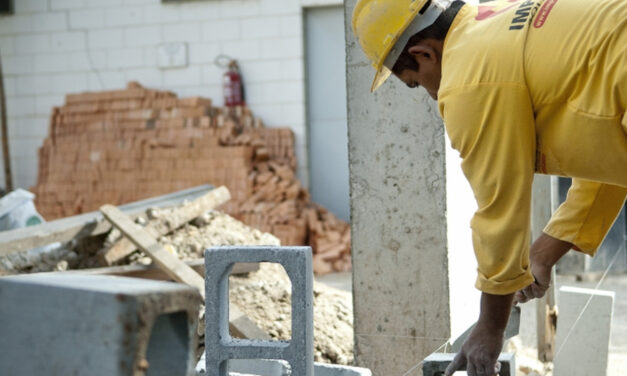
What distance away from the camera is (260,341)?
336 cm

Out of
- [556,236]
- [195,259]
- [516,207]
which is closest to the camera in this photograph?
[516,207]

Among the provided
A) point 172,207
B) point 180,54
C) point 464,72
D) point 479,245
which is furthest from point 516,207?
point 180,54

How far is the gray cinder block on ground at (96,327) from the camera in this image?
1.47 meters

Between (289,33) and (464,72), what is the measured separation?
28.8ft

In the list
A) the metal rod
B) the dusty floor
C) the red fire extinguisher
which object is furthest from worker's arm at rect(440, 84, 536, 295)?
the metal rod

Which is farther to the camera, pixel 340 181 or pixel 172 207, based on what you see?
pixel 340 181

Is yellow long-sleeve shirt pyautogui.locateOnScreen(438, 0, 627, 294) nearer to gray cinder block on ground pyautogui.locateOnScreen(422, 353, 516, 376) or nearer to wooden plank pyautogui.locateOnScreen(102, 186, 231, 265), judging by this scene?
gray cinder block on ground pyautogui.locateOnScreen(422, 353, 516, 376)

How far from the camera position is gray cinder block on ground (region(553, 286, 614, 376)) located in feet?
15.4

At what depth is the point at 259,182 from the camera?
35.2ft

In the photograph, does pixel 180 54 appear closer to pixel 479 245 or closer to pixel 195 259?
pixel 195 259

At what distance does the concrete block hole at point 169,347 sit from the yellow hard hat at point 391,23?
1.40 metres

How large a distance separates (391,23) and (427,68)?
0.18 meters

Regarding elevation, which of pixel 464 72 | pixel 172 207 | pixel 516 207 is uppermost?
pixel 464 72

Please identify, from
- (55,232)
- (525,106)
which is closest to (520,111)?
(525,106)
